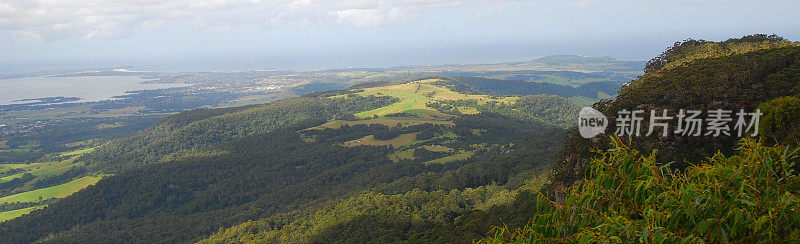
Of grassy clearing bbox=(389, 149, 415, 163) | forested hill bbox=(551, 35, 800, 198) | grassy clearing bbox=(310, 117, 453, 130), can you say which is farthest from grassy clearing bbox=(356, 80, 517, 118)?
forested hill bbox=(551, 35, 800, 198)

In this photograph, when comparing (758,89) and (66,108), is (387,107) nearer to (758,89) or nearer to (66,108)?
(758,89)

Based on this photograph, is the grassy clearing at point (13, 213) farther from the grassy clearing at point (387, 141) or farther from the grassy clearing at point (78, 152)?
the grassy clearing at point (387, 141)

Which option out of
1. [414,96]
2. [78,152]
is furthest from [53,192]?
[414,96]

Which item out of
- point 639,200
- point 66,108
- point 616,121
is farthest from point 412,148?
point 66,108

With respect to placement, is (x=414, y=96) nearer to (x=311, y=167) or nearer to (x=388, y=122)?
(x=388, y=122)

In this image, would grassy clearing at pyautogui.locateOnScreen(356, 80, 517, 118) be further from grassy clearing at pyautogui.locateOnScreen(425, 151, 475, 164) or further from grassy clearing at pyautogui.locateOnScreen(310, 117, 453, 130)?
grassy clearing at pyautogui.locateOnScreen(425, 151, 475, 164)

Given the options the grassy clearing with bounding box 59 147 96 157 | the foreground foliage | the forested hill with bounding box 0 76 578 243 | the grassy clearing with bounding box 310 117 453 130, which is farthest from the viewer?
the grassy clearing with bounding box 59 147 96 157

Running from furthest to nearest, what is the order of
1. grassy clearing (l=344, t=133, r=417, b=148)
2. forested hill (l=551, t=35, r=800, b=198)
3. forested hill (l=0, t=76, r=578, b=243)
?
grassy clearing (l=344, t=133, r=417, b=148), forested hill (l=0, t=76, r=578, b=243), forested hill (l=551, t=35, r=800, b=198)
